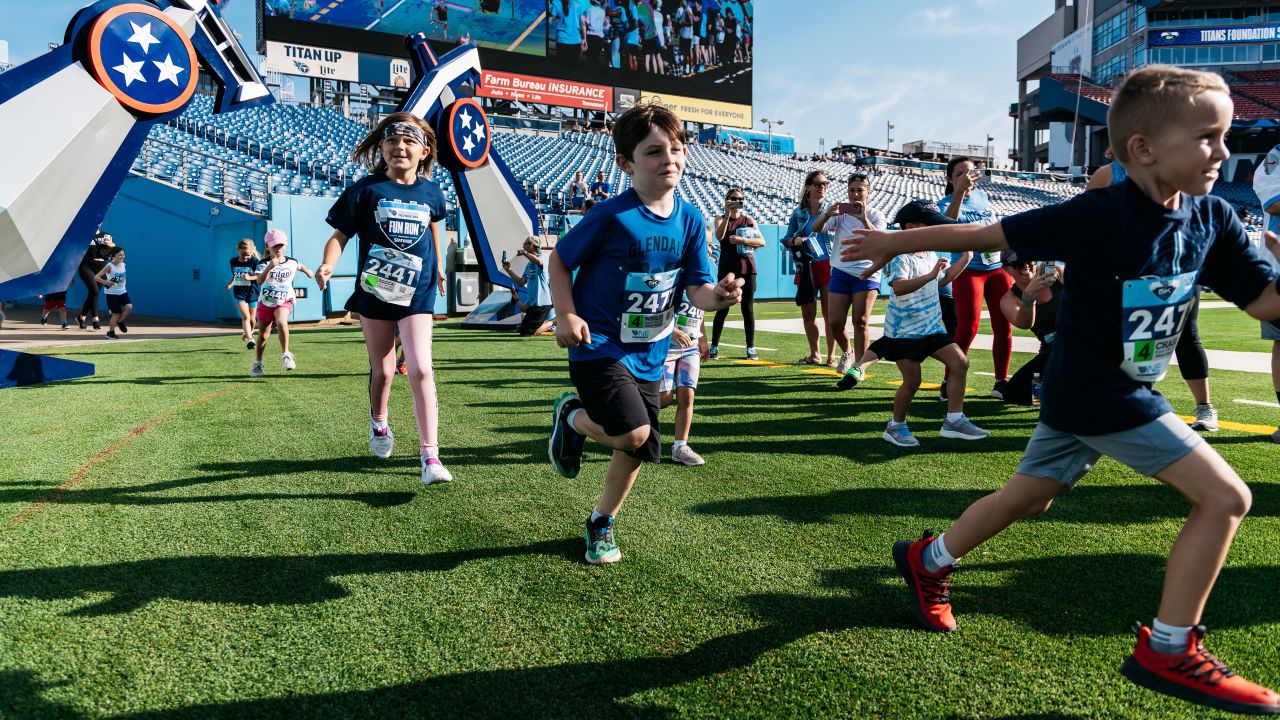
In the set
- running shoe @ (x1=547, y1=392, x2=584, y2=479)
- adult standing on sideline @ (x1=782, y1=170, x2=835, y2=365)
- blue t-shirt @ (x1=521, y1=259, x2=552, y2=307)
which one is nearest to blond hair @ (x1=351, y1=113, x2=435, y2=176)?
running shoe @ (x1=547, y1=392, x2=584, y2=479)

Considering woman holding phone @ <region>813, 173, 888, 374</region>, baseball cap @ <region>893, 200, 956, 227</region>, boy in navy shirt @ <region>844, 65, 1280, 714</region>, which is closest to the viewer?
boy in navy shirt @ <region>844, 65, 1280, 714</region>

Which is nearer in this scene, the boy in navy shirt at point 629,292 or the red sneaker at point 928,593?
the red sneaker at point 928,593

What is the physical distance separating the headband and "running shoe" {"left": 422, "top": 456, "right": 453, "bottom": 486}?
6.22 ft

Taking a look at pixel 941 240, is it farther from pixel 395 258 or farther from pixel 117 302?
pixel 117 302

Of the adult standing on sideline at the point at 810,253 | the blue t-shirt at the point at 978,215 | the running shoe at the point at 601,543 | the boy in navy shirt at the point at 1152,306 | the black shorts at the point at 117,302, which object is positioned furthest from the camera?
the black shorts at the point at 117,302

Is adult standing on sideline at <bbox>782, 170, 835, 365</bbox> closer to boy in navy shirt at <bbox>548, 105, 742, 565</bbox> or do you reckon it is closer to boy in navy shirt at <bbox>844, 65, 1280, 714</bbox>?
boy in navy shirt at <bbox>548, 105, 742, 565</bbox>

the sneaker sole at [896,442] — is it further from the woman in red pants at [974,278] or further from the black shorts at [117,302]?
the black shorts at [117,302]

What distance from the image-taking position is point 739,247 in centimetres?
824

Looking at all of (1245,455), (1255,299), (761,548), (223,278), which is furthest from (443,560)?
(223,278)

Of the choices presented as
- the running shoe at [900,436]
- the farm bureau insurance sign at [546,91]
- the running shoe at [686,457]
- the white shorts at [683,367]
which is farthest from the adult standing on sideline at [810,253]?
the farm bureau insurance sign at [546,91]

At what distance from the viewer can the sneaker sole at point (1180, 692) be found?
1.86 m

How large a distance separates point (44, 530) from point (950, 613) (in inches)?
151

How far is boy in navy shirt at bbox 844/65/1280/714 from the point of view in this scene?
1.97m

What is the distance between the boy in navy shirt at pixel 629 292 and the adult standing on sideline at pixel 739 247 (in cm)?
288
